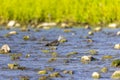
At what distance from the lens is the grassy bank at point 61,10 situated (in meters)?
22.4

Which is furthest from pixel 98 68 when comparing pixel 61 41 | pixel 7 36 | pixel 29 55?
pixel 7 36

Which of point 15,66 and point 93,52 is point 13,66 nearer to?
point 15,66

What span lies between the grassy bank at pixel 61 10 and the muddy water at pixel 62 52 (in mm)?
1675

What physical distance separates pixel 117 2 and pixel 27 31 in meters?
3.30

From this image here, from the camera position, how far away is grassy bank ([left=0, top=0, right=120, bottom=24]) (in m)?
22.4

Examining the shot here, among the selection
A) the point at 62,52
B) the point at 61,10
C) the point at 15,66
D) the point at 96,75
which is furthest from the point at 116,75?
the point at 61,10

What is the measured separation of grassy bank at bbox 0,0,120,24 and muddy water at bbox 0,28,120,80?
65.9 inches

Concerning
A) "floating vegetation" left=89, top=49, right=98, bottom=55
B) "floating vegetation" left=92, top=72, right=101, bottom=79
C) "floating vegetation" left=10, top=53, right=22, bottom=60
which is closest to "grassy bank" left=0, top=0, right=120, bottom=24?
"floating vegetation" left=89, top=49, right=98, bottom=55

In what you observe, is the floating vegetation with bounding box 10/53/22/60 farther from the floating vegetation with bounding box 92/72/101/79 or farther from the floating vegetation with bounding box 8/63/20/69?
the floating vegetation with bounding box 92/72/101/79

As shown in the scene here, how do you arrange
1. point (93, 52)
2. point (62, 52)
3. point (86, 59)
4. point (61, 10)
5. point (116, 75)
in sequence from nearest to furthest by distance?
point (116, 75), point (86, 59), point (93, 52), point (62, 52), point (61, 10)

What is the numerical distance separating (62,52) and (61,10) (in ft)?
31.6

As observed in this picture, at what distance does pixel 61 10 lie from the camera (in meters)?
23.7

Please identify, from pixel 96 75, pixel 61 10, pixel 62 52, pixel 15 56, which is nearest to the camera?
pixel 96 75

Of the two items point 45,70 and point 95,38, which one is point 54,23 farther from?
point 45,70
